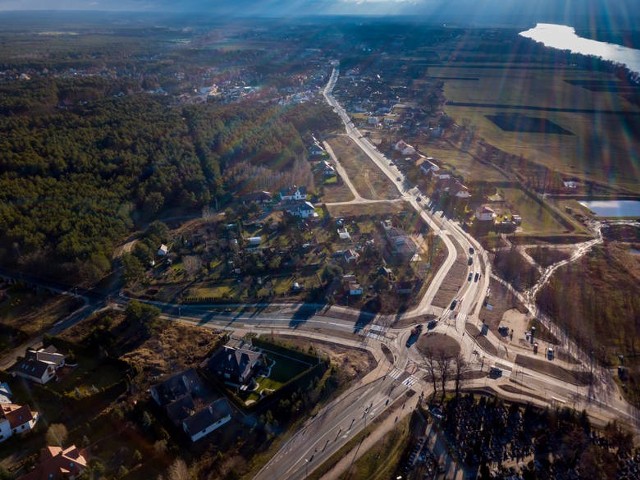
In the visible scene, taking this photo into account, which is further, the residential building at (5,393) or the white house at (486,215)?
the white house at (486,215)

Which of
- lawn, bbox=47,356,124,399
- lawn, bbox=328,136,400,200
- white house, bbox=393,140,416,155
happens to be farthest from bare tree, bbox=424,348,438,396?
white house, bbox=393,140,416,155

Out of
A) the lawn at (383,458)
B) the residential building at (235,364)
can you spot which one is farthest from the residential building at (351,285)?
the lawn at (383,458)

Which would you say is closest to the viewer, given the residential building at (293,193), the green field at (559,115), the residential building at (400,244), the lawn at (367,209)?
the residential building at (400,244)

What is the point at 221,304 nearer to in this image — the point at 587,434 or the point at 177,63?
the point at 587,434

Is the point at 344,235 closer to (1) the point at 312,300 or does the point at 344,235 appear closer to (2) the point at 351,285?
(2) the point at 351,285

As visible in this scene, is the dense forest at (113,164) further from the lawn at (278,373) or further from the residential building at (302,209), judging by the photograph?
the lawn at (278,373)
